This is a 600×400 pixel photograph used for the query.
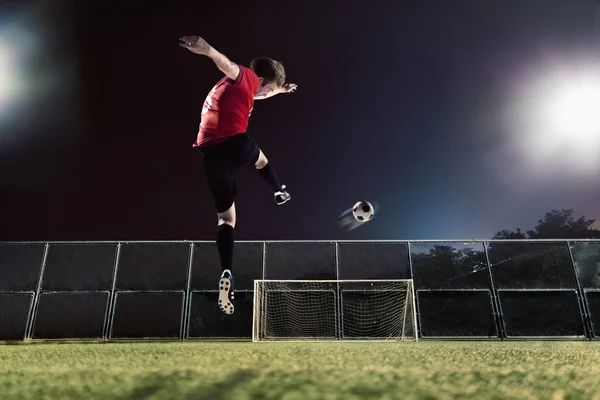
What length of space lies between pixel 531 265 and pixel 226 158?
10870mm

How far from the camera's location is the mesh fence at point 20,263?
10031 millimetres

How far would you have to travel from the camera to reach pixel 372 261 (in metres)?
11.2

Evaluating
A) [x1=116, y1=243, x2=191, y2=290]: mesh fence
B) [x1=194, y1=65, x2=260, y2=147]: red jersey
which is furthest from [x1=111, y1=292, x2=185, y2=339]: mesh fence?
[x1=194, y1=65, x2=260, y2=147]: red jersey

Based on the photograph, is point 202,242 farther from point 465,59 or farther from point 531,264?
point 465,59

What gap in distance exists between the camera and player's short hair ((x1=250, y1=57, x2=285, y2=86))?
4.15 m

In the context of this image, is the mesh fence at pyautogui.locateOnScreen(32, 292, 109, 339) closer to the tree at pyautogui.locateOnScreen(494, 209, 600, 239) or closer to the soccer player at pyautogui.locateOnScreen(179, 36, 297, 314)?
A: the soccer player at pyautogui.locateOnScreen(179, 36, 297, 314)

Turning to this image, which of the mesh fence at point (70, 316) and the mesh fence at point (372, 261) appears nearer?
the mesh fence at point (70, 316)

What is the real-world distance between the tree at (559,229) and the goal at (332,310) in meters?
13.8

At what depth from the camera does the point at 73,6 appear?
14.9 metres

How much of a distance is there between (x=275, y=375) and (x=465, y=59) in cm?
1855

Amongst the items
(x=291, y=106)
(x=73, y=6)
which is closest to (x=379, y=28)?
(x=291, y=106)

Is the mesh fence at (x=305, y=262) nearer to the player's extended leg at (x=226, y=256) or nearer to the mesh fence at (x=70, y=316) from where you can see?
the mesh fence at (x=70, y=316)

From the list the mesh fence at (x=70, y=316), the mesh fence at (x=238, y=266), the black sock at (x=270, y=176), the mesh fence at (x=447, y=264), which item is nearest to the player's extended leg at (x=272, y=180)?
the black sock at (x=270, y=176)

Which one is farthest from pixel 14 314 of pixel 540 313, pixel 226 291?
pixel 540 313
